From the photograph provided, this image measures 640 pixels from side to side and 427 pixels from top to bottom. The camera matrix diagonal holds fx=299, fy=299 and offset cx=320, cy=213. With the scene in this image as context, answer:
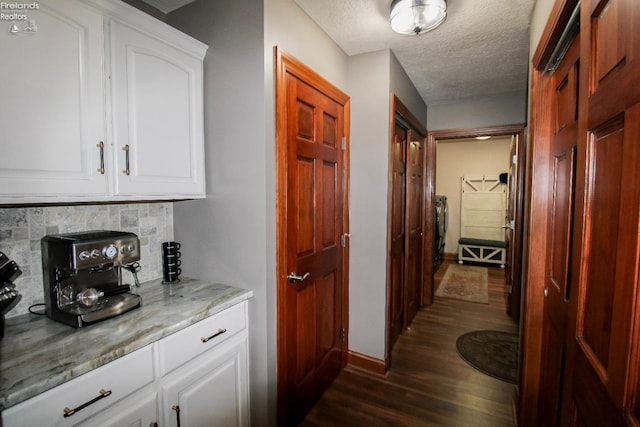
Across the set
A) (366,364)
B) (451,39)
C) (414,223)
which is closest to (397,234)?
(414,223)

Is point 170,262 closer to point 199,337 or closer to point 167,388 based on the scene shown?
point 199,337

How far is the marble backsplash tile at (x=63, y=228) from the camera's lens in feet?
4.30

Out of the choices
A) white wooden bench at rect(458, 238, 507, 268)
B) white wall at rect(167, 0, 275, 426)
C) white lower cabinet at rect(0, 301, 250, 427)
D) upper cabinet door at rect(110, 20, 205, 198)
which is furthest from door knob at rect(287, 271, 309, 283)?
white wooden bench at rect(458, 238, 507, 268)

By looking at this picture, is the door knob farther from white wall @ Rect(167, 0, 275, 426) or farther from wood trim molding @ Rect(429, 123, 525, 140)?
wood trim molding @ Rect(429, 123, 525, 140)

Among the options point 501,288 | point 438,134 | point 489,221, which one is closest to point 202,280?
point 438,134

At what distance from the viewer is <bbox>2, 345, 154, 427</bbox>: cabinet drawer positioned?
2.80 ft

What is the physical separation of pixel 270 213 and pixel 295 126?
54 centimetres

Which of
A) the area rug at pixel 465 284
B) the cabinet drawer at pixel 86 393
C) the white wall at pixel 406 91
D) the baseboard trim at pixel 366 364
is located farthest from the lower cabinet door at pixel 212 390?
the area rug at pixel 465 284

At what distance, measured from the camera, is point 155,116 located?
57.4 inches

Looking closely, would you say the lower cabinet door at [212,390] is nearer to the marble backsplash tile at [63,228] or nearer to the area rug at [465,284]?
the marble backsplash tile at [63,228]

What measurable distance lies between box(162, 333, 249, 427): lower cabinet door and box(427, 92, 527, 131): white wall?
3.24 m

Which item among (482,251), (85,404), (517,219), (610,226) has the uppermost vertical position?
(610,226)

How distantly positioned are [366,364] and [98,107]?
7.86 feet

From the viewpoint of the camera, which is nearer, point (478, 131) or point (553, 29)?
point (553, 29)
